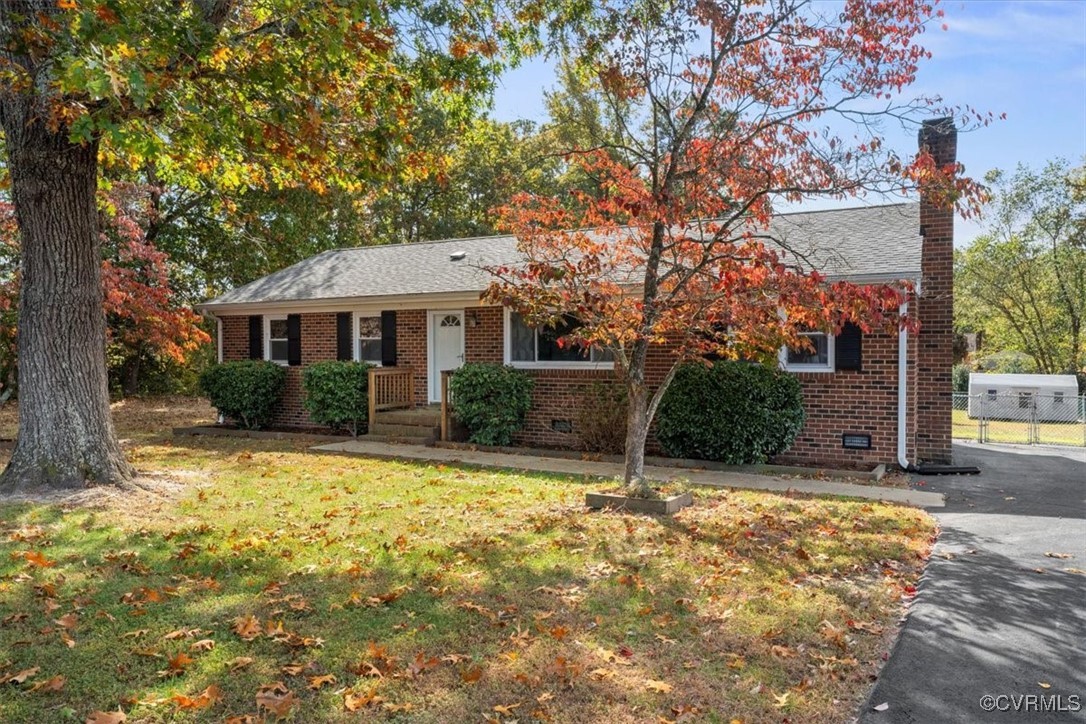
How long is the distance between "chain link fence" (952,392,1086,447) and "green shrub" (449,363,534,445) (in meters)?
9.84

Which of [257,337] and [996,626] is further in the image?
[257,337]

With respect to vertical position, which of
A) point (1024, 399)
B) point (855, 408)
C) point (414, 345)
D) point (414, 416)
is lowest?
point (1024, 399)

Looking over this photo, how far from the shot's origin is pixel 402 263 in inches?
648

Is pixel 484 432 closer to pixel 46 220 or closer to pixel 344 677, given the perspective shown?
pixel 46 220

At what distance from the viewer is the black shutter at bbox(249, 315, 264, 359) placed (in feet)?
52.1

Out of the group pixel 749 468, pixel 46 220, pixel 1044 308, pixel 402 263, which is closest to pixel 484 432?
pixel 749 468

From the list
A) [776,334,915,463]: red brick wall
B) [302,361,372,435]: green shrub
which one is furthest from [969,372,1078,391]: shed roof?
[302,361,372,435]: green shrub

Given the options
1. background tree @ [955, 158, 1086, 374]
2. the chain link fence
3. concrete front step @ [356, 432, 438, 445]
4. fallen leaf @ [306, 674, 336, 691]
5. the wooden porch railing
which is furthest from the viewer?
background tree @ [955, 158, 1086, 374]

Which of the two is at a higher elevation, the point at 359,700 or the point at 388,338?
the point at 388,338

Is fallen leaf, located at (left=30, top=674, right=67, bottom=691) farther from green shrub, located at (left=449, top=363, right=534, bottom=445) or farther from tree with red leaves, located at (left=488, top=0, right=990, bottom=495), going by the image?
green shrub, located at (left=449, top=363, right=534, bottom=445)

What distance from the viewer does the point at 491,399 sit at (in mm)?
12352

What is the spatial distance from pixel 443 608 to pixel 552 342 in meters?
8.53

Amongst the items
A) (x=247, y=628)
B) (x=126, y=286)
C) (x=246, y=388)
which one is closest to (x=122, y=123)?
(x=247, y=628)

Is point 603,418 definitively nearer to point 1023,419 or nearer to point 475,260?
point 475,260
